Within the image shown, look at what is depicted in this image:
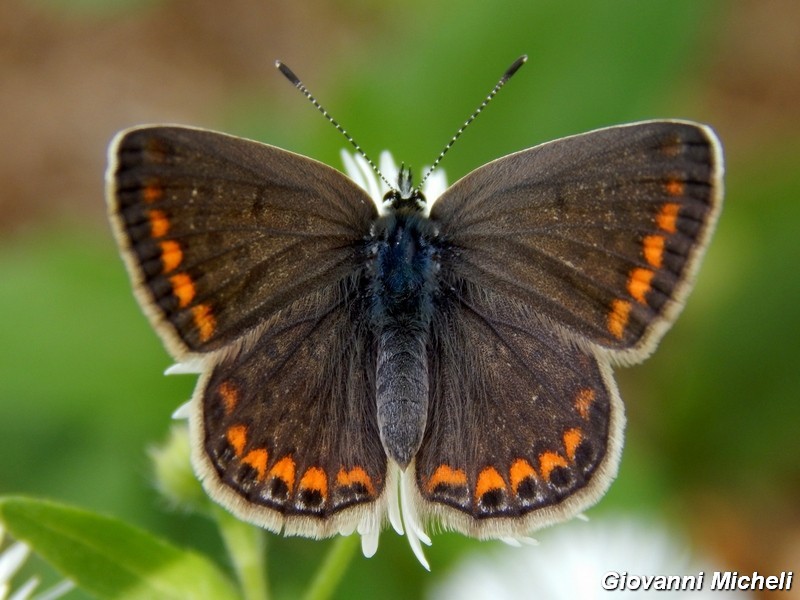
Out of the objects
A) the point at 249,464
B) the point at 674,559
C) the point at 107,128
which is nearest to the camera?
the point at 249,464

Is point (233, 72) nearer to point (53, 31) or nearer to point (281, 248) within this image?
point (53, 31)

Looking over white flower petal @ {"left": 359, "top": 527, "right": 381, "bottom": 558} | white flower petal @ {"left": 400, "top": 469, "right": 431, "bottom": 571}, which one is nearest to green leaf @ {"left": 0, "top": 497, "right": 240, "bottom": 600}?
white flower petal @ {"left": 359, "top": 527, "right": 381, "bottom": 558}

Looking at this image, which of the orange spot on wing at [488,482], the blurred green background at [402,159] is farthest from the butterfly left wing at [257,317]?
the blurred green background at [402,159]

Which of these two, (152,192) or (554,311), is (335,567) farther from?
(152,192)

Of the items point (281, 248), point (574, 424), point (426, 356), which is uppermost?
point (281, 248)

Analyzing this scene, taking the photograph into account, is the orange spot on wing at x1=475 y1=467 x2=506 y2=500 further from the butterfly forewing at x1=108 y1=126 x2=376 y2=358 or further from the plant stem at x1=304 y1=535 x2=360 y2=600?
the butterfly forewing at x1=108 y1=126 x2=376 y2=358

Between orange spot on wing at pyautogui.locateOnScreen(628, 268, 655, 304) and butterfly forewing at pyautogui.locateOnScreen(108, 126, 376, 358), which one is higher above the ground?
butterfly forewing at pyautogui.locateOnScreen(108, 126, 376, 358)

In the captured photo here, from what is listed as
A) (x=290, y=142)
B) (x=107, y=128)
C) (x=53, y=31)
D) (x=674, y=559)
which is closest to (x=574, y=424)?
(x=674, y=559)
